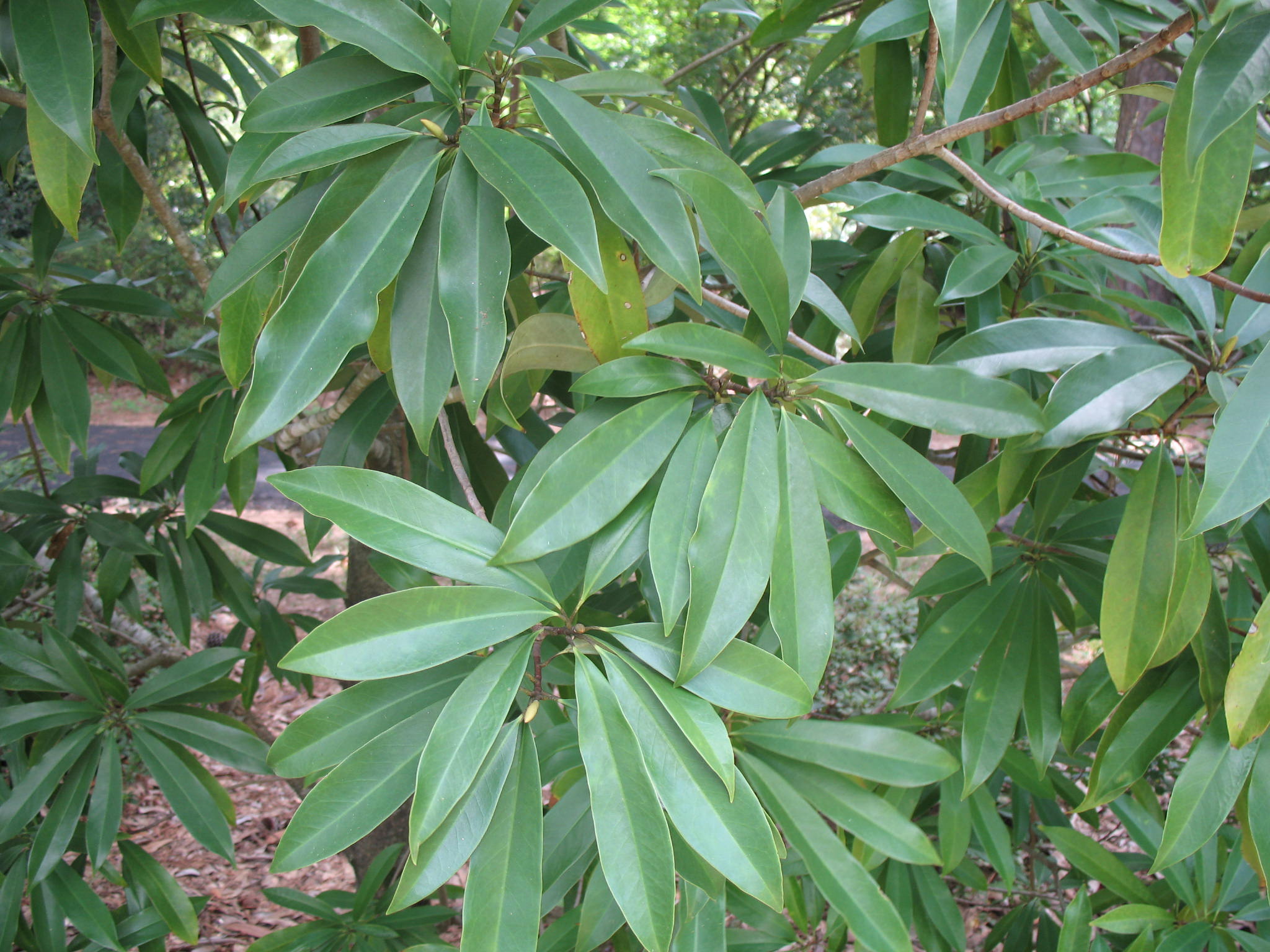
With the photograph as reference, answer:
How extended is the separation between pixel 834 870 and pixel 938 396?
474 millimetres

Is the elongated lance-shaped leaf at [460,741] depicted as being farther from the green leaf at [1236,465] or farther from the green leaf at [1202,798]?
the green leaf at [1202,798]

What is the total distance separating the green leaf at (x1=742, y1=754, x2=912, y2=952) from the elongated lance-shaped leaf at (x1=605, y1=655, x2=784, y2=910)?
238mm

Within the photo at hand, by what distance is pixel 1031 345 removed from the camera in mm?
659

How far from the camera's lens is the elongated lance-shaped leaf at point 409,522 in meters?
0.56

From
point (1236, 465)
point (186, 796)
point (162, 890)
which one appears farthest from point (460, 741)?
point (162, 890)

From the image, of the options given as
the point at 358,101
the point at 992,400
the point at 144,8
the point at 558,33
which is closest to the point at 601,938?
the point at 992,400

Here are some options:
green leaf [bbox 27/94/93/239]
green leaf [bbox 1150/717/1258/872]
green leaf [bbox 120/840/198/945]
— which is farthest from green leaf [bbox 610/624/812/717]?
green leaf [bbox 120/840/198/945]

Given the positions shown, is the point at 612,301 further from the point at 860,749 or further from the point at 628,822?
the point at 860,749

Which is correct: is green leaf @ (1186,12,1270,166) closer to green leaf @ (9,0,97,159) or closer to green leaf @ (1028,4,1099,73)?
green leaf @ (1028,4,1099,73)

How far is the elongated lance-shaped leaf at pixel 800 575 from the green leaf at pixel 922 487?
0.17 ft

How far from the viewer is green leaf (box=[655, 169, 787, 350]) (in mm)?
548

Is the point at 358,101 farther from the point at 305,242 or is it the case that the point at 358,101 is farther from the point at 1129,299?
the point at 1129,299

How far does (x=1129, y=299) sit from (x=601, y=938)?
775mm

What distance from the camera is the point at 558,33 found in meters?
1.02
